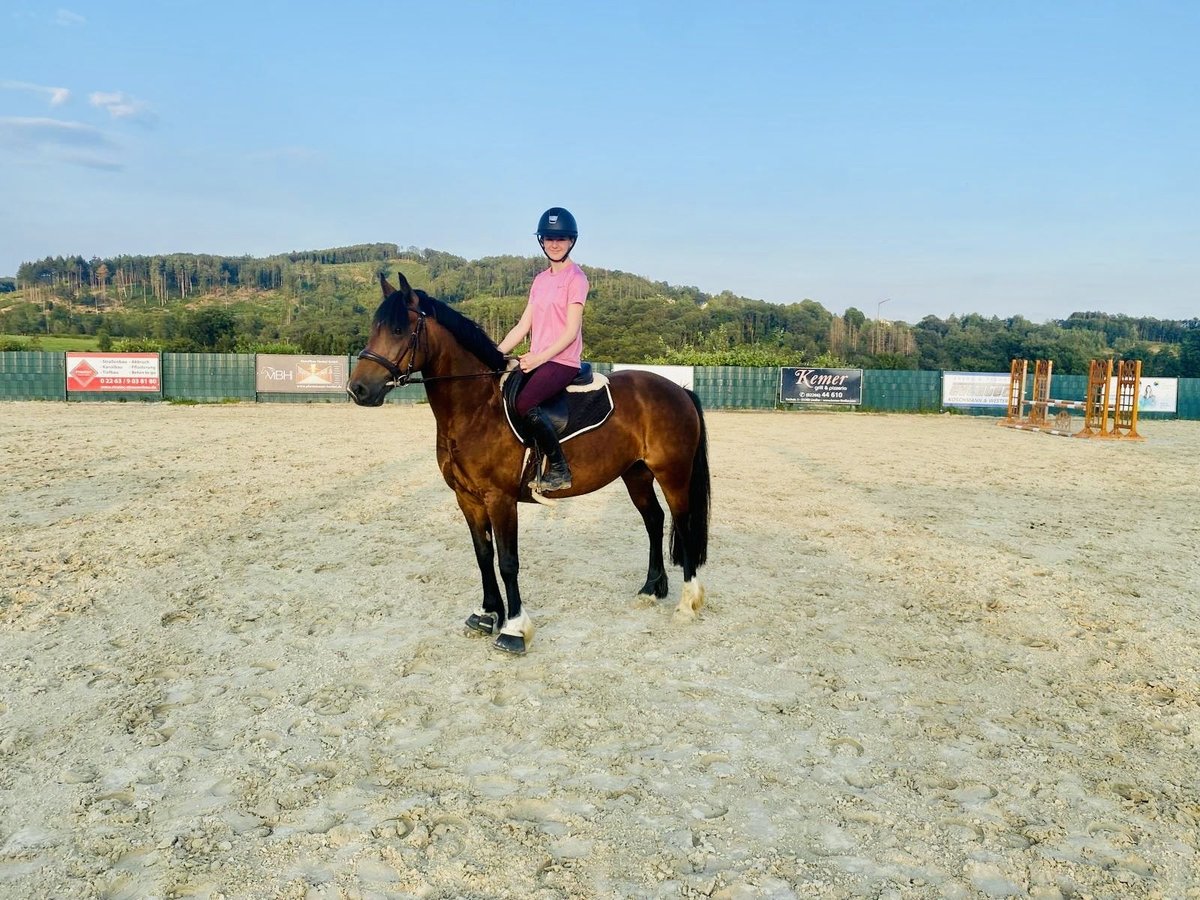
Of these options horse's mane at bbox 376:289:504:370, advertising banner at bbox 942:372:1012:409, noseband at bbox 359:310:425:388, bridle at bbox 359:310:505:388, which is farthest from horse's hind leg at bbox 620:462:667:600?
advertising banner at bbox 942:372:1012:409

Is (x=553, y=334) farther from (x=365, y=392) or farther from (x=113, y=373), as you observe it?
(x=113, y=373)

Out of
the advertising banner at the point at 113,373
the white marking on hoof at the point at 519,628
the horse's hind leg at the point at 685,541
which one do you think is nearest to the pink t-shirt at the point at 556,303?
the horse's hind leg at the point at 685,541

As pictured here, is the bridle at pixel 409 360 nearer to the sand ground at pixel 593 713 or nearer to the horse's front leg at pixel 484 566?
the horse's front leg at pixel 484 566

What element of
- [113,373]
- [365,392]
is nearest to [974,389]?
[365,392]

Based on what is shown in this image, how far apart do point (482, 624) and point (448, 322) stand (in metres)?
1.99

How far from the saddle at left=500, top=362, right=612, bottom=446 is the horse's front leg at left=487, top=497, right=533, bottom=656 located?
47 centimetres

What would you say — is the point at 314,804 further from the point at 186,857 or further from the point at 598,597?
the point at 598,597

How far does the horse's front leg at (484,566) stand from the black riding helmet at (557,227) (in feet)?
5.63

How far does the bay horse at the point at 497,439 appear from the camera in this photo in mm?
4129

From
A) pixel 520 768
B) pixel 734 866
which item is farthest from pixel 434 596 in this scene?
pixel 734 866

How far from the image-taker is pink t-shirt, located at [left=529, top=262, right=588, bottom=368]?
454cm

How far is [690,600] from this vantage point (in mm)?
5094

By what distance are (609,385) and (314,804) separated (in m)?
3.18

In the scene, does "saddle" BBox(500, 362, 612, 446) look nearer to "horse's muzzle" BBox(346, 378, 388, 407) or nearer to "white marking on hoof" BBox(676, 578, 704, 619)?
"horse's muzzle" BBox(346, 378, 388, 407)
